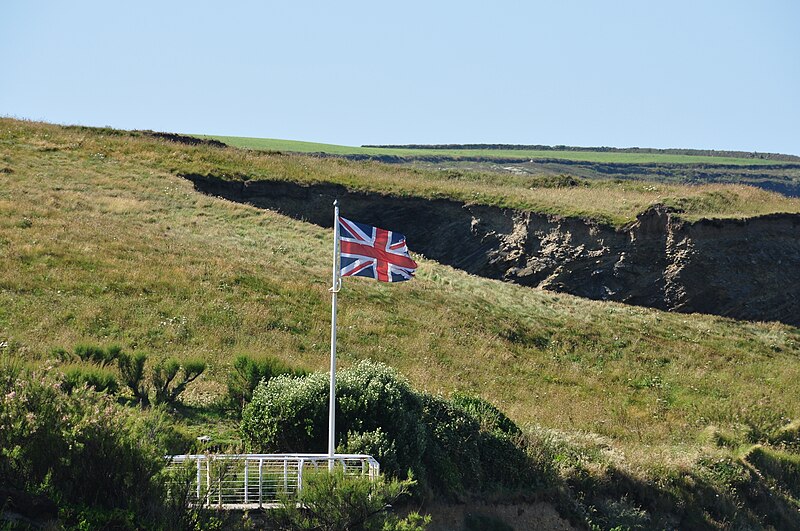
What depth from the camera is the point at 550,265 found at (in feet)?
148

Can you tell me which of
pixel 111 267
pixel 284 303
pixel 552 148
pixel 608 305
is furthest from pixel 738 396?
pixel 552 148

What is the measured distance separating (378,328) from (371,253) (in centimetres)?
1370

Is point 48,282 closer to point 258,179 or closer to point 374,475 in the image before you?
point 374,475

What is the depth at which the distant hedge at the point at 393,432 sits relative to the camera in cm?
1623

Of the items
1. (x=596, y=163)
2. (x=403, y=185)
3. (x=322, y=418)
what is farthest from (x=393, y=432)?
(x=596, y=163)

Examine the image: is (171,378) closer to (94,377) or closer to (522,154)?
(94,377)

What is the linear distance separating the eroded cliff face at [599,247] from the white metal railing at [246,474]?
31.2m

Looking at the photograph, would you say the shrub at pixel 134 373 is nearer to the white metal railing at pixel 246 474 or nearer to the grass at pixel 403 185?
the white metal railing at pixel 246 474

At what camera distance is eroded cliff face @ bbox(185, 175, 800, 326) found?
4228 cm

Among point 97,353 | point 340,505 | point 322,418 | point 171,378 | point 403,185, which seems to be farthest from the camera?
point 403,185

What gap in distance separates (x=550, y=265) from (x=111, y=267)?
22697 millimetres

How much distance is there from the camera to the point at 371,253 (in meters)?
15.3

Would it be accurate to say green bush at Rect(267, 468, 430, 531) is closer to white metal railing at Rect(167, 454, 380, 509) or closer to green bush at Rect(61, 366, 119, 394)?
white metal railing at Rect(167, 454, 380, 509)

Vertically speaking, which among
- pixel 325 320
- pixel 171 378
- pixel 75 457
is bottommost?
pixel 325 320
